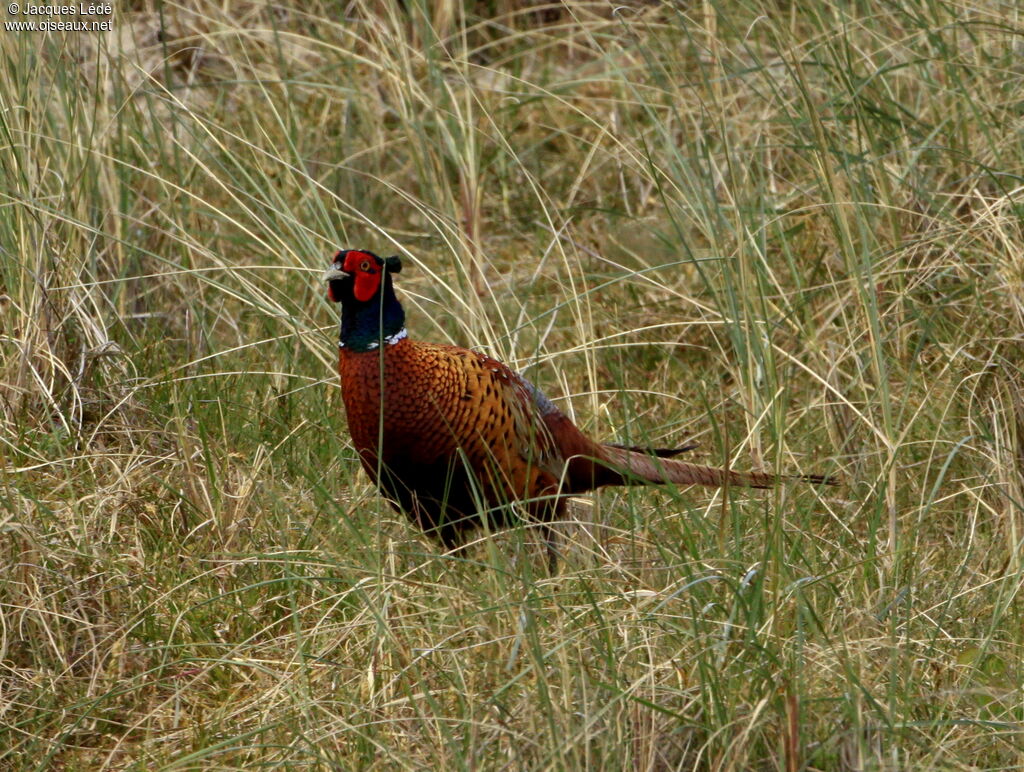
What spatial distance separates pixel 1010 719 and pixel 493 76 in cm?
408

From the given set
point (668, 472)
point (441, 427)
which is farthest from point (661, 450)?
point (441, 427)

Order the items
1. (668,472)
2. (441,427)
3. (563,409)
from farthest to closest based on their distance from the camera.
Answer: (563,409), (668,472), (441,427)

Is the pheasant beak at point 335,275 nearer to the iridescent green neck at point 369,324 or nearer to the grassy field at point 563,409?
the iridescent green neck at point 369,324

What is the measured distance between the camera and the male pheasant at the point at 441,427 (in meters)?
3.35

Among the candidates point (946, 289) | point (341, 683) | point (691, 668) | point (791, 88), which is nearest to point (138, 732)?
point (341, 683)

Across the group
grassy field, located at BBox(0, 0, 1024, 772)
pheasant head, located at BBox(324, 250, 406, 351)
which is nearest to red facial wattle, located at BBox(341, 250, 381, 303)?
pheasant head, located at BBox(324, 250, 406, 351)

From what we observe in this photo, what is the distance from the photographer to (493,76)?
6051mm

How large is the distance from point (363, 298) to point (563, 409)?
A: 1.08 m

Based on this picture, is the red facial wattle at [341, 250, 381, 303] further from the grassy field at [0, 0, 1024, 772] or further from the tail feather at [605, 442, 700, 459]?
the tail feather at [605, 442, 700, 459]

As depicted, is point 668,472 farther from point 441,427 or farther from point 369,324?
point 369,324

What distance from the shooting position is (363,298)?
344cm

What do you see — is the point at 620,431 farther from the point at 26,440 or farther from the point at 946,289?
the point at 26,440

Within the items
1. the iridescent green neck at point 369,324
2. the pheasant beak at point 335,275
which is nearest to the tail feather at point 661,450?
the iridescent green neck at point 369,324

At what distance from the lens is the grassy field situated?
247cm
